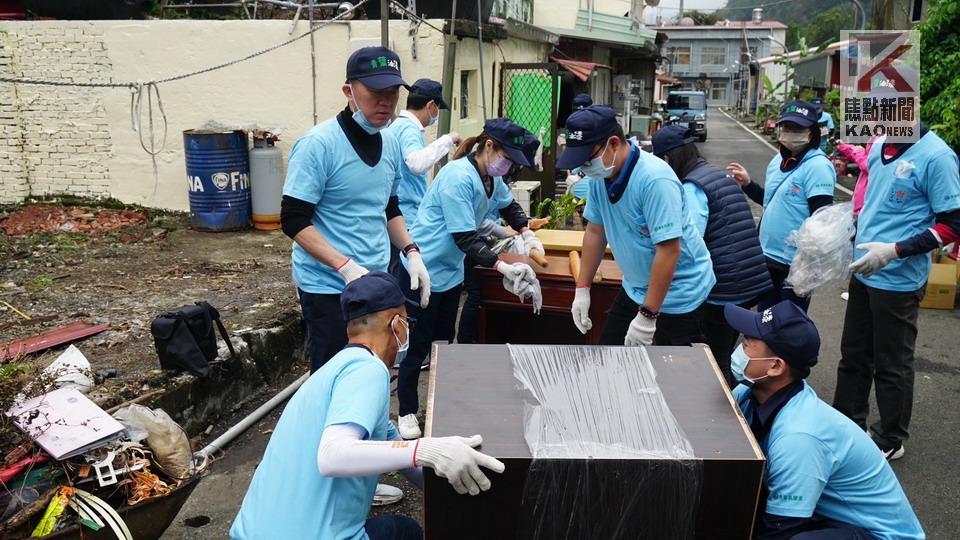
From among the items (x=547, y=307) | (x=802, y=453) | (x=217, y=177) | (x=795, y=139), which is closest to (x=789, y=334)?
(x=802, y=453)

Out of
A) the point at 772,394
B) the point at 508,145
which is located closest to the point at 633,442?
the point at 772,394

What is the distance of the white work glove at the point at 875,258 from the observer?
150 inches

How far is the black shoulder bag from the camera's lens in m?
4.09

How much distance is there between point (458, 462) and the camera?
1919 mm

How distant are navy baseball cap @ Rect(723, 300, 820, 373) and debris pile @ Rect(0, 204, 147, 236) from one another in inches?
303

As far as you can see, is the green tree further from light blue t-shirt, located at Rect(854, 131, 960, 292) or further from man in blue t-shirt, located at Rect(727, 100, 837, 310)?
light blue t-shirt, located at Rect(854, 131, 960, 292)

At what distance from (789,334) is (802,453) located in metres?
0.44

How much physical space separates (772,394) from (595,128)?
1.35 metres

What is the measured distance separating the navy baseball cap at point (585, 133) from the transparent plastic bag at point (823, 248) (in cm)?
164

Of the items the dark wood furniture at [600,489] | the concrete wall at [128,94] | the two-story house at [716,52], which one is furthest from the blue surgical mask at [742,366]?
the two-story house at [716,52]

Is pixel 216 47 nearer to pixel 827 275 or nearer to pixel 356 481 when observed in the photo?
pixel 827 275

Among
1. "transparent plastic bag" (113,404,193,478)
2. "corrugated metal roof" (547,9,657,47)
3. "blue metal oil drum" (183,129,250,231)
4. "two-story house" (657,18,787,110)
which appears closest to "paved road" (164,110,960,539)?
"transparent plastic bag" (113,404,193,478)

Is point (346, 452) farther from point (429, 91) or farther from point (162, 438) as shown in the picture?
point (429, 91)

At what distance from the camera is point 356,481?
212cm
